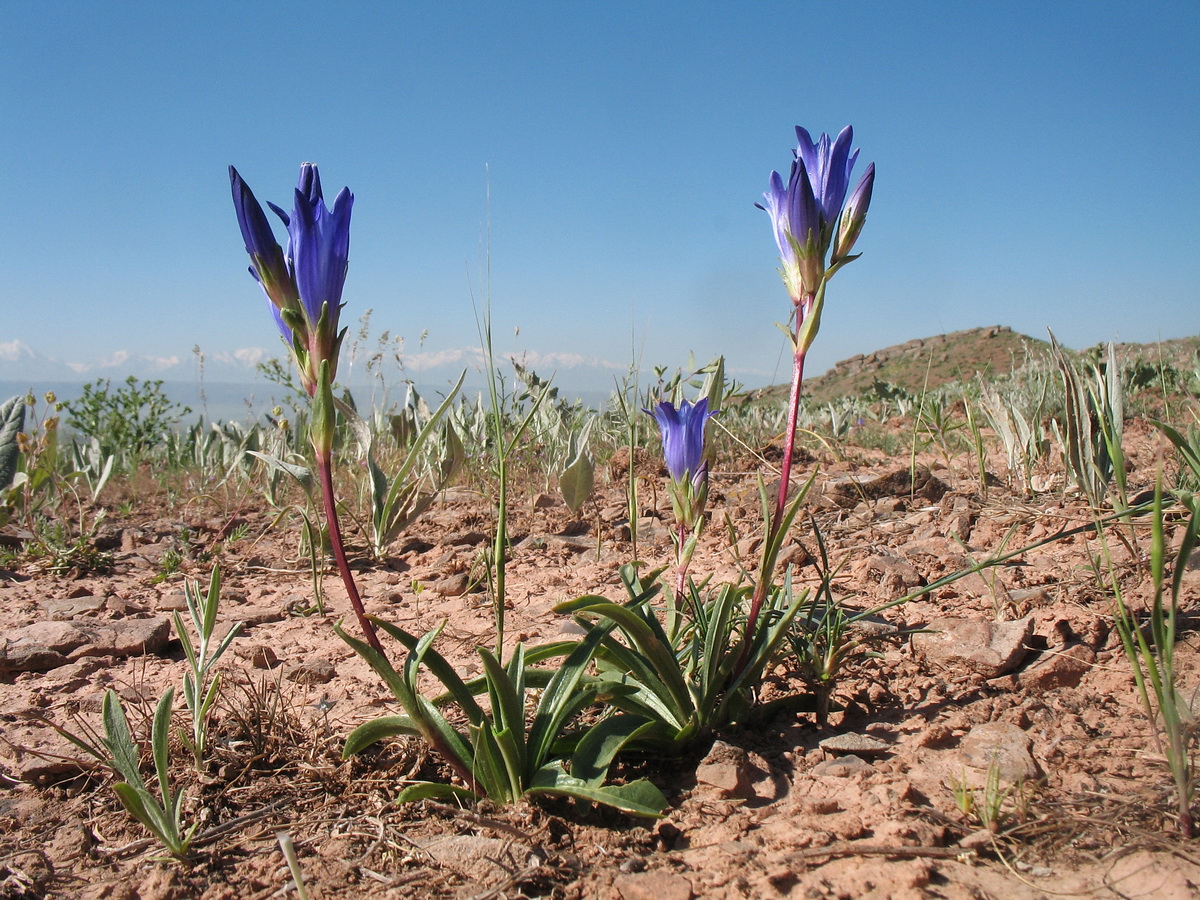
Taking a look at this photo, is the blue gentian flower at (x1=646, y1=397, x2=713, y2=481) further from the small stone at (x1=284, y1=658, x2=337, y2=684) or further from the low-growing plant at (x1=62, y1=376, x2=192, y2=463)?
the low-growing plant at (x1=62, y1=376, x2=192, y2=463)

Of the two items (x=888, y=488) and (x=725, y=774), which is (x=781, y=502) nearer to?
(x=725, y=774)

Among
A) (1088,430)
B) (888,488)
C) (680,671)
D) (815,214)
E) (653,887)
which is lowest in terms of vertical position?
(653,887)

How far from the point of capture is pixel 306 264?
1347 mm

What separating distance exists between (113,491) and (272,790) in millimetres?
4041

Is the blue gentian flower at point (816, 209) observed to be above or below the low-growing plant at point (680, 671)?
above

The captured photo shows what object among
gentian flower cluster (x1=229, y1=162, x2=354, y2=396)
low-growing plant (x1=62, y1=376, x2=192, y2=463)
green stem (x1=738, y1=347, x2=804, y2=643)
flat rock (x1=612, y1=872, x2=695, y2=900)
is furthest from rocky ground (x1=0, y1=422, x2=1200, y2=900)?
low-growing plant (x1=62, y1=376, x2=192, y2=463)

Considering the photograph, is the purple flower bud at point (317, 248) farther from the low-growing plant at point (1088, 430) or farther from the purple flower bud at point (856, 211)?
the low-growing plant at point (1088, 430)

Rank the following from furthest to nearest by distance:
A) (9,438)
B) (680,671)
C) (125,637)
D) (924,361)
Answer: (924,361) → (9,438) → (125,637) → (680,671)

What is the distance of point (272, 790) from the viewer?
1696 millimetres

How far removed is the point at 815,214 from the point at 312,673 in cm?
181

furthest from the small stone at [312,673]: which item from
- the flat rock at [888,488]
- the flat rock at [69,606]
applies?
the flat rock at [888,488]

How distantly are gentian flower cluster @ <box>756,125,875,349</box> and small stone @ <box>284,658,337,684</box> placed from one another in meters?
1.63

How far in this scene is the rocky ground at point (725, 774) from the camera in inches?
53.4

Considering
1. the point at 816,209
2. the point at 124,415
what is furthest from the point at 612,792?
the point at 124,415
